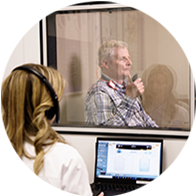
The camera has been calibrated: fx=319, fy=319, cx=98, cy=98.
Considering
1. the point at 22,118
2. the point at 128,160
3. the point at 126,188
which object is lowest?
the point at 126,188

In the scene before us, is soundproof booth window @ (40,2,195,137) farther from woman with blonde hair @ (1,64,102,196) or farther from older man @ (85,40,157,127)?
woman with blonde hair @ (1,64,102,196)

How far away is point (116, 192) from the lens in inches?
63.6

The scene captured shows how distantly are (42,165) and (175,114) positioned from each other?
1075 mm

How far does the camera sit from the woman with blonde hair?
85 cm

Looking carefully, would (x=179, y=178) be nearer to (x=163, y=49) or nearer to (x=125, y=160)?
(x=125, y=160)

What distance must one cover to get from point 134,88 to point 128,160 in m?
0.40

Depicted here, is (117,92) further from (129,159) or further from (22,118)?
(22,118)

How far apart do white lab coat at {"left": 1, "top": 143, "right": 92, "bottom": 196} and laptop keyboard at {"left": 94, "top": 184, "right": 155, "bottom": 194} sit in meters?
0.81

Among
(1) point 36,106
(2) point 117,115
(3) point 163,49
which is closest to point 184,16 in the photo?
(3) point 163,49

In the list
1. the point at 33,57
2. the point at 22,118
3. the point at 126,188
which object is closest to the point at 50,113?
the point at 22,118

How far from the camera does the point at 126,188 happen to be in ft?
5.44

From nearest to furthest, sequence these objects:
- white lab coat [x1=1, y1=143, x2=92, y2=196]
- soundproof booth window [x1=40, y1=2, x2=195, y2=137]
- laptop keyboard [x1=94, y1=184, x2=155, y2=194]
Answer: white lab coat [x1=1, y1=143, x2=92, y2=196] < laptop keyboard [x1=94, y1=184, x2=155, y2=194] < soundproof booth window [x1=40, y1=2, x2=195, y2=137]

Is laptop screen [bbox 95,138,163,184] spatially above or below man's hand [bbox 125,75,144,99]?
below

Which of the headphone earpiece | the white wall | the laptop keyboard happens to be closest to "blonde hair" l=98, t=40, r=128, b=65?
the white wall
